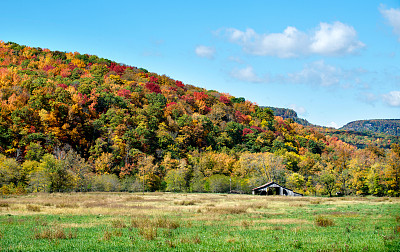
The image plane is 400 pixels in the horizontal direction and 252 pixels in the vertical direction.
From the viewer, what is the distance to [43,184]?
198ft

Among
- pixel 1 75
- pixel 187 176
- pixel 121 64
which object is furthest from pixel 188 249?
pixel 121 64

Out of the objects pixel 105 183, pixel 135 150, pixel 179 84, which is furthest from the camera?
pixel 179 84

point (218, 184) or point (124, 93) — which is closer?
point (218, 184)

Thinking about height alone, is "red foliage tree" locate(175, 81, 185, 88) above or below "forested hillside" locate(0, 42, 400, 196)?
above

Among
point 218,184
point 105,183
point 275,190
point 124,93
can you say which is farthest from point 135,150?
point 124,93

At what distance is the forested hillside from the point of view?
73.5 meters

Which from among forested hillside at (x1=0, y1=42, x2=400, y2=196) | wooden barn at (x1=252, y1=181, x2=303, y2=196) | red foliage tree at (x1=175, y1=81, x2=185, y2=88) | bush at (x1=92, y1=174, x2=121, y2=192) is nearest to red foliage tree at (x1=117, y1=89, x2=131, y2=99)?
forested hillside at (x1=0, y1=42, x2=400, y2=196)

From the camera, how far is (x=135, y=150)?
297 ft

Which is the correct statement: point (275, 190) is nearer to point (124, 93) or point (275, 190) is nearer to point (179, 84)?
point (124, 93)

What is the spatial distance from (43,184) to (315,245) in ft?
191

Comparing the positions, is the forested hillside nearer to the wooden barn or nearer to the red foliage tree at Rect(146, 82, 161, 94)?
the red foliage tree at Rect(146, 82, 161, 94)

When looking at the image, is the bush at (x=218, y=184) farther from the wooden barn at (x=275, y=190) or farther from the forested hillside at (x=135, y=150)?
the wooden barn at (x=275, y=190)

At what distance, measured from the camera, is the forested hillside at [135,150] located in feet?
241

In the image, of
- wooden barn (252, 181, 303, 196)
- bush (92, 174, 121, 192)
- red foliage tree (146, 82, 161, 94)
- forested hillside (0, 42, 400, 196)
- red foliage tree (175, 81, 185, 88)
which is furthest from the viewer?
red foliage tree (175, 81, 185, 88)
